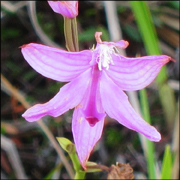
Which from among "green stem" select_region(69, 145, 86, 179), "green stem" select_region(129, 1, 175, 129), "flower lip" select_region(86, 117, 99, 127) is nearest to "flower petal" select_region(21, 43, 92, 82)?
"flower lip" select_region(86, 117, 99, 127)

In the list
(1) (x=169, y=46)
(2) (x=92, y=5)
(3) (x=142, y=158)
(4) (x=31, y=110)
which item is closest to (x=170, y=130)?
(3) (x=142, y=158)

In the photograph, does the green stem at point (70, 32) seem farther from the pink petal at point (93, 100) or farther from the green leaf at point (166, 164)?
the green leaf at point (166, 164)

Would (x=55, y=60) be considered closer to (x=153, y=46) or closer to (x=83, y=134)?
(x=83, y=134)

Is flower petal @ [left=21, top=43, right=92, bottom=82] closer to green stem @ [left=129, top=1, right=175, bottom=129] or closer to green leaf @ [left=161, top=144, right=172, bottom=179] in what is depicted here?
green leaf @ [left=161, top=144, right=172, bottom=179]

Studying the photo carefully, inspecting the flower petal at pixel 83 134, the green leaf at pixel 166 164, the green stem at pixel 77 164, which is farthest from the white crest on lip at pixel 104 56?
the green leaf at pixel 166 164

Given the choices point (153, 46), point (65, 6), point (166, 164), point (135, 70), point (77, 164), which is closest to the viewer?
point (65, 6)

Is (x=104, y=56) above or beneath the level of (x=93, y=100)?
above

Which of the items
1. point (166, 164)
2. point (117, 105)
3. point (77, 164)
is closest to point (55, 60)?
point (117, 105)
